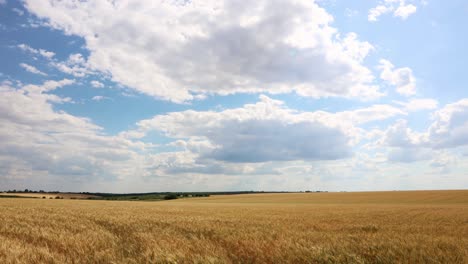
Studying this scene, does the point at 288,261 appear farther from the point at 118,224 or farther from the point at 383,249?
the point at 118,224

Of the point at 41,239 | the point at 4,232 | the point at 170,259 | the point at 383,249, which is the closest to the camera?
the point at 170,259

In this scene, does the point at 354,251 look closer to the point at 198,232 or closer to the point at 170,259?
the point at 170,259

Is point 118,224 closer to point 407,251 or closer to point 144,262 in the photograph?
point 144,262

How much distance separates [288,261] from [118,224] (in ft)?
38.3

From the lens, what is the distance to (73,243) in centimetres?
1002

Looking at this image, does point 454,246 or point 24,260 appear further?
point 454,246

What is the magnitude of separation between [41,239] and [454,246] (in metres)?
12.5

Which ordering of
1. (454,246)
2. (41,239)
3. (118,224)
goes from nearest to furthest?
(454,246), (41,239), (118,224)

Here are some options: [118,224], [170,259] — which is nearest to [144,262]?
[170,259]

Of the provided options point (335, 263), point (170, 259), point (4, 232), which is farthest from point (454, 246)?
point (4, 232)

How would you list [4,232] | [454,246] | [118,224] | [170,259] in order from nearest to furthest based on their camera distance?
[170,259], [454,246], [4,232], [118,224]

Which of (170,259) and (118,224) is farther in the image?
(118,224)

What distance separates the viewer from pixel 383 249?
344 inches

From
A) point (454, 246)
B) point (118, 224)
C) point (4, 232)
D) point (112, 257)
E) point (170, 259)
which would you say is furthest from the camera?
point (118, 224)
